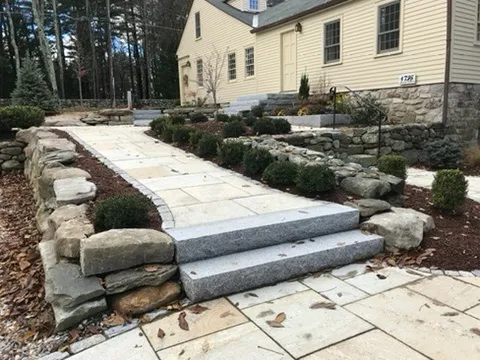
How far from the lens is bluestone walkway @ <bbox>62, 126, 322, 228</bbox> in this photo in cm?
367

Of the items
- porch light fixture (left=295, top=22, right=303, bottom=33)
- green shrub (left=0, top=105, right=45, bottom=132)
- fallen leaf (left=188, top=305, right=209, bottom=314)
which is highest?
porch light fixture (left=295, top=22, right=303, bottom=33)

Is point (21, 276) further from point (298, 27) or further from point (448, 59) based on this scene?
point (298, 27)

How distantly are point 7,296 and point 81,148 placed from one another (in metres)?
4.51

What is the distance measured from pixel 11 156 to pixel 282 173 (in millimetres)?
6572

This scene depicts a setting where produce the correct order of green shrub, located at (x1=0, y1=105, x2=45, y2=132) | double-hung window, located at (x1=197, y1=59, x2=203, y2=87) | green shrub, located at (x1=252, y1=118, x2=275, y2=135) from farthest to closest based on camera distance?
A: double-hung window, located at (x1=197, y1=59, x2=203, y2=87)
green shrub, located at (x1=0, y1=105, x2=45, y2=132)
green shrub, located at (x1=252, y1=118, x2=275, y2=135)

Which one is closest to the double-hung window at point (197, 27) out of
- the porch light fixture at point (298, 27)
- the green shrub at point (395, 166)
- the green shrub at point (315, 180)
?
the porch light fixture at point (298, 27)

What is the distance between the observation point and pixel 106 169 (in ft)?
17.7

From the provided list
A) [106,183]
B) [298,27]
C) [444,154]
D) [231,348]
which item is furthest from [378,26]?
[231,348]

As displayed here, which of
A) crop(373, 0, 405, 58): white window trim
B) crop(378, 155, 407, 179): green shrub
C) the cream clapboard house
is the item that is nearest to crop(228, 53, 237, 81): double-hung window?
the cream clapboard house

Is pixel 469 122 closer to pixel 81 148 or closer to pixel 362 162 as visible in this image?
pixel 362 162

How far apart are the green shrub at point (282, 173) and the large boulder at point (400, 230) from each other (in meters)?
1.28

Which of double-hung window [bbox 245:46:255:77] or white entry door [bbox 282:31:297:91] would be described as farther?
double-hung window [bbox 245:46:255:77]

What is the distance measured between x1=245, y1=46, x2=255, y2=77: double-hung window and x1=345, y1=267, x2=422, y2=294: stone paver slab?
1303 centimetres

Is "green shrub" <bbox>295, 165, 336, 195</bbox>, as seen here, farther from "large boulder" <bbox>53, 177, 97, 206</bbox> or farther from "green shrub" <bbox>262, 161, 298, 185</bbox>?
"large boulder" <bbox>53, 177, 97, 206</bbox>
